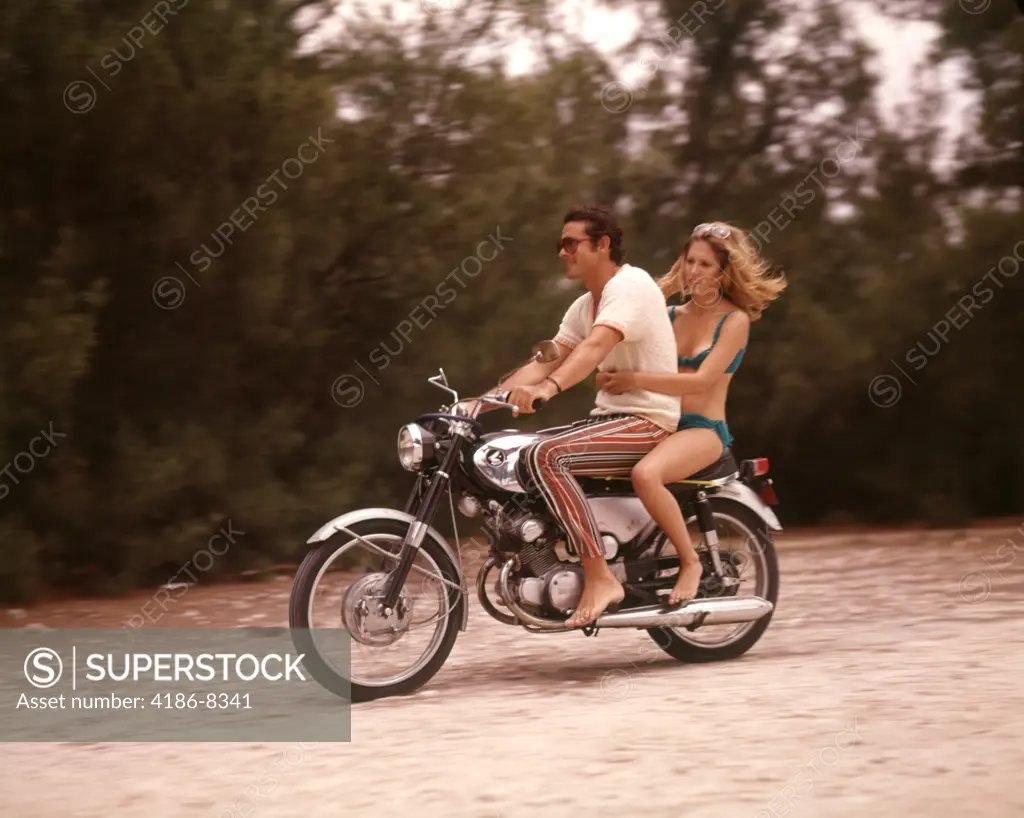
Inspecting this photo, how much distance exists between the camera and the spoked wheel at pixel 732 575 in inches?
Answer: 280

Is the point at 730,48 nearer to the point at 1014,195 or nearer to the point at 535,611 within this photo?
the point at 1014,195

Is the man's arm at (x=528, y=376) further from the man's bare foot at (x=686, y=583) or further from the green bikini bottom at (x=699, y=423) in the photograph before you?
the man's bare foot at (x=686, y=583)

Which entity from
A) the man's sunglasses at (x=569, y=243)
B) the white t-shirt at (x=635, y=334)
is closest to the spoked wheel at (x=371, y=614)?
the white t-shirt at (x=635, y=334)

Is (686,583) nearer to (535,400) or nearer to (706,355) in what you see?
(706,355)

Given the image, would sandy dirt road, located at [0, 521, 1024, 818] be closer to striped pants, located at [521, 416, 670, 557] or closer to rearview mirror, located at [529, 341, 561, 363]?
striped pants, located at [521, 416, 670, 557]

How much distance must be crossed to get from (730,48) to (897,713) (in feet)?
33.5

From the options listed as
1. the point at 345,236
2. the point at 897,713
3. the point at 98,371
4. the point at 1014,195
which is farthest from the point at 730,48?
the point at 897,713

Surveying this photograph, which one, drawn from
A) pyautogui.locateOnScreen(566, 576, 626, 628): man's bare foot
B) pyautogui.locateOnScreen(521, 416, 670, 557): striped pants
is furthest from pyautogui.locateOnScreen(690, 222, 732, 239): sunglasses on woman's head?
pyautogui.locateOnScreen(566, 576, 626, 628): man's bare foot

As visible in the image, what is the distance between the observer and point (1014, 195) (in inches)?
550

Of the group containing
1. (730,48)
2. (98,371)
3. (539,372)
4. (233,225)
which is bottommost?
(539,372)

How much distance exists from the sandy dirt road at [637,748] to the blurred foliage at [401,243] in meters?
3.42

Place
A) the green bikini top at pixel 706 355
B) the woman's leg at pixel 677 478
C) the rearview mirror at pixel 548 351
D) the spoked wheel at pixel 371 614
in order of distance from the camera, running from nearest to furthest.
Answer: the rearview mirror at pixel 548 351
the spoked wheel at pixel 371 614
the woman's leg at pixel 677 478
the green bikini top at pixel 706 355

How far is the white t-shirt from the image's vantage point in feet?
21.2

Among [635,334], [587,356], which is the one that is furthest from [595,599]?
[635,334]
